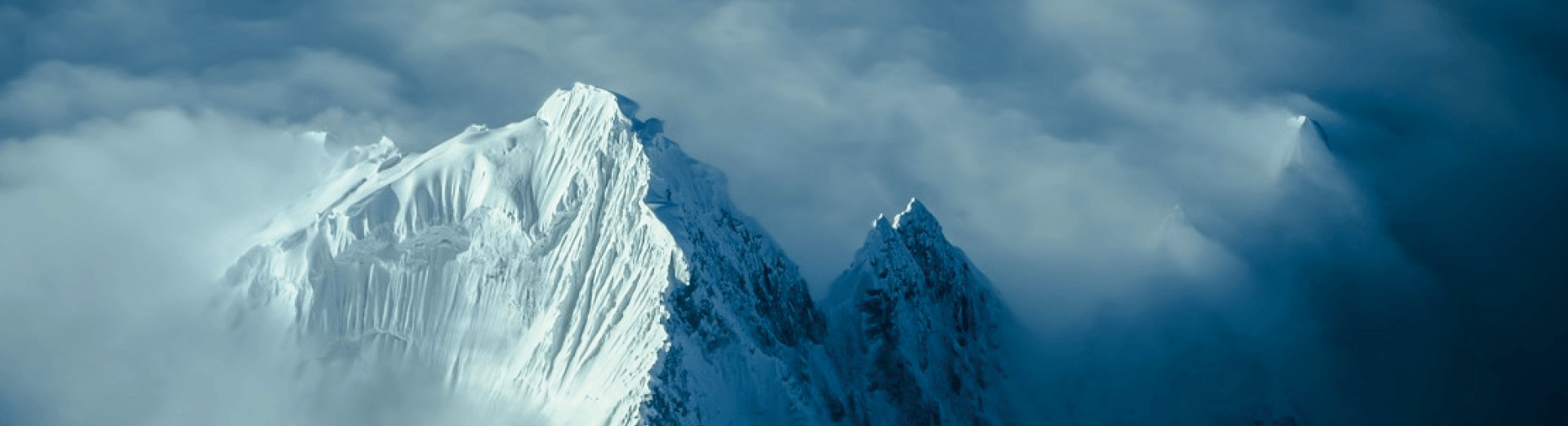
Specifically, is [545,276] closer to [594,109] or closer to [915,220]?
[594,109]

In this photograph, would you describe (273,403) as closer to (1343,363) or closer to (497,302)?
(497,302)

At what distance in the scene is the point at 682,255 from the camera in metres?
127

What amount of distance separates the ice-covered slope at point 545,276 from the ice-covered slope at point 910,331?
16.4 feet

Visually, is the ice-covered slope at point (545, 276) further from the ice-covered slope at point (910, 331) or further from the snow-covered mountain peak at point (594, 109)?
the ice-covered slope at point (910, 331)

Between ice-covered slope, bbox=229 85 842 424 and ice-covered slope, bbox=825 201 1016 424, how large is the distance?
16.4ft

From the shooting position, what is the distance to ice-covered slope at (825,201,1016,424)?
488ft

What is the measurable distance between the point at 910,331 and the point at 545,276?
3238cm

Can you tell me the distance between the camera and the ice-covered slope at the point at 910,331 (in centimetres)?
14875

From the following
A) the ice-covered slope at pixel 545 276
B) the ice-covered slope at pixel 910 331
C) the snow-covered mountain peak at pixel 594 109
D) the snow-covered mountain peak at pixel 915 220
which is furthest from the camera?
the snow-covered mountain peak at pixel 915 220

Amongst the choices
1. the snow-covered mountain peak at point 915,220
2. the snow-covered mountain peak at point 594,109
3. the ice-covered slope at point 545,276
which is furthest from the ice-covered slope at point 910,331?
the snow-covered mountain peak at point 594,109

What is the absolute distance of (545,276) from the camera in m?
136

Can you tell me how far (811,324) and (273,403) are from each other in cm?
4163

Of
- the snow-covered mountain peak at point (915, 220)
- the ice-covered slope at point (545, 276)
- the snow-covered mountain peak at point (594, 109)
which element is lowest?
the ice-covered slope at point (545, 276)

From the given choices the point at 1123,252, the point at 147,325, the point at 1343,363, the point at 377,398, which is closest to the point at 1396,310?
the point at 1343,363
